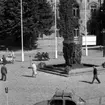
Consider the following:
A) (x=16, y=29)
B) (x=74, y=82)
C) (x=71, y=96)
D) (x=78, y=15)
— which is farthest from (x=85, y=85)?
(x=78, y=15)

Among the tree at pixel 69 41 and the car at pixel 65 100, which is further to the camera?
the tree at pixel 69 41

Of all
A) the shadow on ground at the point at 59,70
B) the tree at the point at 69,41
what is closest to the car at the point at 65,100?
the shadow on ground at the point at 59,70

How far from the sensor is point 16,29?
48469 mm

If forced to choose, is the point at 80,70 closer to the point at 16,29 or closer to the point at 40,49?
the point at 16,29

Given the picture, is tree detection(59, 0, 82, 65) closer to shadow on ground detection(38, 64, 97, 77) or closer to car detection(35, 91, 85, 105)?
shadow on ground detection(38, 64, 97, 77)

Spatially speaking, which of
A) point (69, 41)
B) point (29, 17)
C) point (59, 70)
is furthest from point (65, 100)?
point (29, 17)

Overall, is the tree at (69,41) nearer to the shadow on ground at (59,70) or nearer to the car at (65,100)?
the shadow on ground at (59,70)

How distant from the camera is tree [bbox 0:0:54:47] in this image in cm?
4784

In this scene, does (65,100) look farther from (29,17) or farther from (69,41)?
(29,17)

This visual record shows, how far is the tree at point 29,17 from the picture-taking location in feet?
157

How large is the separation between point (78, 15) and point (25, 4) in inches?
663

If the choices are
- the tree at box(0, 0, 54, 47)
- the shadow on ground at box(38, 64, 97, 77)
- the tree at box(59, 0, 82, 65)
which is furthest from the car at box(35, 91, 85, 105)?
the tree at box(0, 0, 54, 47)

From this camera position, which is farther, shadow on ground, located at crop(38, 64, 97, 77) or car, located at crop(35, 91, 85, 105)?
shadow on ground, located at crop(38, 64, 97, 77)

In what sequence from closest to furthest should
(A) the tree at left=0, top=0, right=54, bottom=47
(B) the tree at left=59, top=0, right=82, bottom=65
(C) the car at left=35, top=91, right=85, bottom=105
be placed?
(C) the car at left=35, top=91, right=85, bottom=105 < (B) the tree at left=59, top=0, right=82, bottom=65 < (A) the tree at left=0, top=0, right=54, bottom=47
